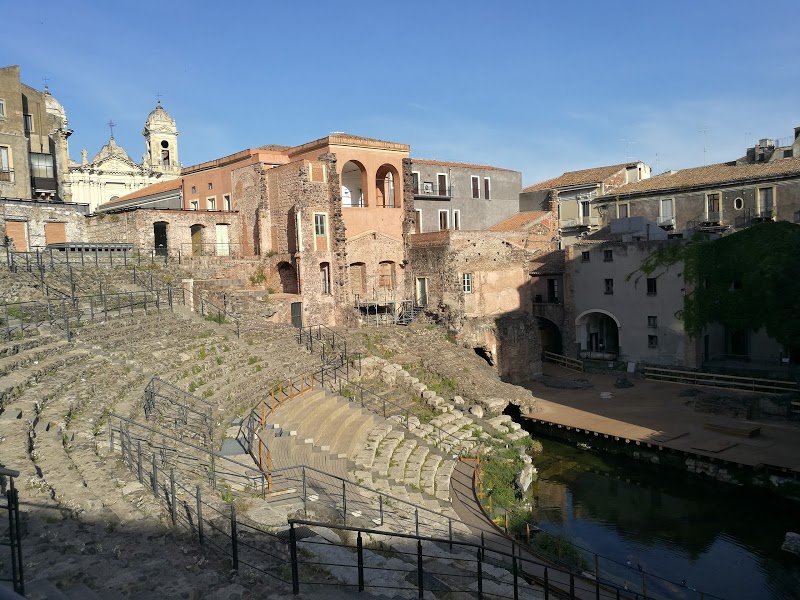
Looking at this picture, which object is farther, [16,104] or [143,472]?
[16,104]

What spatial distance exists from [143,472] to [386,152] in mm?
25964

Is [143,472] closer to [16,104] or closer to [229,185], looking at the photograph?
[229,185]

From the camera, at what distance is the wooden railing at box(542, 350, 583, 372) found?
1516 inches

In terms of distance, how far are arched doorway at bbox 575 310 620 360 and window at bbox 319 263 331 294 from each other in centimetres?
1586

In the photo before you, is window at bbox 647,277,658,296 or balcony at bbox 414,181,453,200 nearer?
window at bbox 647,277,658,296

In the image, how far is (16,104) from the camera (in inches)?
1447

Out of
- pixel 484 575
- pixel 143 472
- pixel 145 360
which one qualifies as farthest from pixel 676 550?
pixel 145 360

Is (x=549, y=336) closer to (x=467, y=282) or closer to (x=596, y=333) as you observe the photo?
(x=596, y=333)

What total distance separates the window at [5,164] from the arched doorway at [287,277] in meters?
16.6

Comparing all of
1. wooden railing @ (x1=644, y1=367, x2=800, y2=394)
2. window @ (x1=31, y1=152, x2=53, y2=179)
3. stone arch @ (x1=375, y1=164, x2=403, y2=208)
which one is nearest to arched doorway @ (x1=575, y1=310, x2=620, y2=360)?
wooden railing @ (x1=644, y1=367, x2=800, y2=394)

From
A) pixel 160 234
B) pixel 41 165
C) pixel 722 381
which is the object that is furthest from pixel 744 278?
pixel 41 165

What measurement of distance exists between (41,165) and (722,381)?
40142mm

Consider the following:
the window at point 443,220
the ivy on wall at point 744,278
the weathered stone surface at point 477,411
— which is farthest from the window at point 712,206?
the weathered stone surface at point 477,411

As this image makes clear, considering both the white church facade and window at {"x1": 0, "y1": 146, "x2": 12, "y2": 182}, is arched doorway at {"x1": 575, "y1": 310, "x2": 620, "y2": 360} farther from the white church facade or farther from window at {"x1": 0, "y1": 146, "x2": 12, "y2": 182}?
the white church facade
